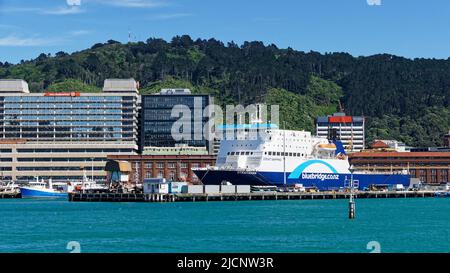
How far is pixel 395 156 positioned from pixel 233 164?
4820 centimetres

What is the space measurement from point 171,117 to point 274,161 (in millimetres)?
75260

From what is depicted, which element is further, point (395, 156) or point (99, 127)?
point (99, 127)

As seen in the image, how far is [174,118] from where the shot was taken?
186 m

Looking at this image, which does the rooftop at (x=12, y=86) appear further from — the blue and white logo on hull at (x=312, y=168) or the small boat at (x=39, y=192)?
the blue and white logo on hull at (x=312, y=168)

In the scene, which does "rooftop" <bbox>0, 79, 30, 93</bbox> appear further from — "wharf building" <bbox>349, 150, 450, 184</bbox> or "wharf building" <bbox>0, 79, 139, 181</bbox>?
"wharf building" <bbox>349, 150, 450, 184</bbox>

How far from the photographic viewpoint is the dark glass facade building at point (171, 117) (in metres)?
182

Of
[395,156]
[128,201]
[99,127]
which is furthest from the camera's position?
[99,127]

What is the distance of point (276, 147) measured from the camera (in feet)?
368

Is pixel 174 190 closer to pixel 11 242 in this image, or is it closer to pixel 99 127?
pixel 11 242

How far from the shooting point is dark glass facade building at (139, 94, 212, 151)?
18238cm

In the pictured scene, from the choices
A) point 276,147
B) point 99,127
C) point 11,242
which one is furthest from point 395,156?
point 11,242

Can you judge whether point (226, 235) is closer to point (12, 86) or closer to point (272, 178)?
point (272, 178)

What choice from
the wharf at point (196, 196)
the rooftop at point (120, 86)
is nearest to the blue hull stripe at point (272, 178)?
the wharf at point (196, 196)

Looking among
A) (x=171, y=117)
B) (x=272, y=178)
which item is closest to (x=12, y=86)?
(x=171, y=117)
